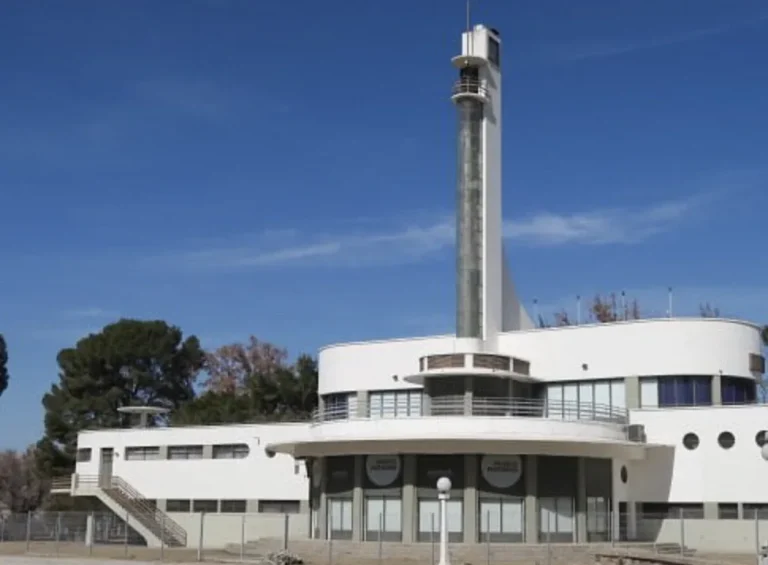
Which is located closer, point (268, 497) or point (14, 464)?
point (268, 497)

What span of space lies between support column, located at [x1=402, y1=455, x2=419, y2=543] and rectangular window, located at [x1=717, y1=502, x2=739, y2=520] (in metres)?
11.6

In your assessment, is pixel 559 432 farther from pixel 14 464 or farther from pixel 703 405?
pixel 14 464

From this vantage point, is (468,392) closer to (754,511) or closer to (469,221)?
(469,221)

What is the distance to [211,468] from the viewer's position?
5759 cm

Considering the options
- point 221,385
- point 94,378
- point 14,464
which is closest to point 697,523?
point 94,378

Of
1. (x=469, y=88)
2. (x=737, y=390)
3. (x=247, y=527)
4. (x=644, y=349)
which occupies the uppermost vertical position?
(x=469, y=88)

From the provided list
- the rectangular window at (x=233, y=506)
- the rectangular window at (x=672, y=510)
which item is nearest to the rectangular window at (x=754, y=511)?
the rectangular window at (x=672, y=510)

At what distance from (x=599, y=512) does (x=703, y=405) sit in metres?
6.28

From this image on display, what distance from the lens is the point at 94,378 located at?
276ft

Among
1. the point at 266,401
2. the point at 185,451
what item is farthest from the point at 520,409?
the point at 266,401

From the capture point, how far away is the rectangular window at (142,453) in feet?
197

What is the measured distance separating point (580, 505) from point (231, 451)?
781 inches

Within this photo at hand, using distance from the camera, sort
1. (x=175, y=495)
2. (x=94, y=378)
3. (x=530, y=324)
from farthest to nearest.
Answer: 1. (x=94, y=378)
2. (x=175, y=495)
3. (x=530, y=324)

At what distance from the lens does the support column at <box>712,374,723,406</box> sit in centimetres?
4706
